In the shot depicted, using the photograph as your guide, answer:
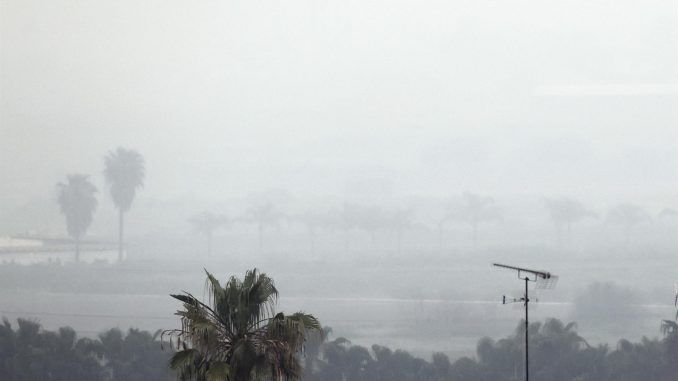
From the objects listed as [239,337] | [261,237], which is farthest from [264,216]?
[239,337]

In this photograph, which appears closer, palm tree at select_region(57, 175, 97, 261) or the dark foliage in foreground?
the dark foliage in foreground

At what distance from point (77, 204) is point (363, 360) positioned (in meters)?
23.4

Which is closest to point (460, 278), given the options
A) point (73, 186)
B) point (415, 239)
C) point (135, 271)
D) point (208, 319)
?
point (415, 239)

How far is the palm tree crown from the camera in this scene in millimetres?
65812

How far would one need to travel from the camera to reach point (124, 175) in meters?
66.8

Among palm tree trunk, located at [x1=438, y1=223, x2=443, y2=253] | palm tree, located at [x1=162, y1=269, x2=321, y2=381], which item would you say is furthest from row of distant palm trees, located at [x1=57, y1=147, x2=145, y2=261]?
palm tree, located at [x1=162, y1=269, x2=321, y2=381]

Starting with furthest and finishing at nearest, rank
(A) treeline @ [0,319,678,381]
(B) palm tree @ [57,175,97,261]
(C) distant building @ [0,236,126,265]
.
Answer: (B) palm tree @ [57,175,97,261]
(C) distant building @ [0,236,126,265]
(A) treeline @ [0,319,678,381]

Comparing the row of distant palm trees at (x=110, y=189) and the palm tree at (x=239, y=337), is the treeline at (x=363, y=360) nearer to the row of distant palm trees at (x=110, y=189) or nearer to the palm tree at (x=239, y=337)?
the row of distant palm trees at (x=110, y=189)

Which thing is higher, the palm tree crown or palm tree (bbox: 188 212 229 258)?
the palm tree crown

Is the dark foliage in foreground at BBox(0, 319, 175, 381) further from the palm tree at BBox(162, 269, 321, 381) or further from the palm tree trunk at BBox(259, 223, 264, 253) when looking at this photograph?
the palm tree at BBox(162, 269, 321, 381)

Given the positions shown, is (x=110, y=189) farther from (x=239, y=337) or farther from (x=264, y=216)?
(x=239, y=337)

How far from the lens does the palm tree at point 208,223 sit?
67.8 meters

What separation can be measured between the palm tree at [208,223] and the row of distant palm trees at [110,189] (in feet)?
15.5

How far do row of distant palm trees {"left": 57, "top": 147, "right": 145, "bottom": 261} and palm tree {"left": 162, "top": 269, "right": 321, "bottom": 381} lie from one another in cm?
4897
